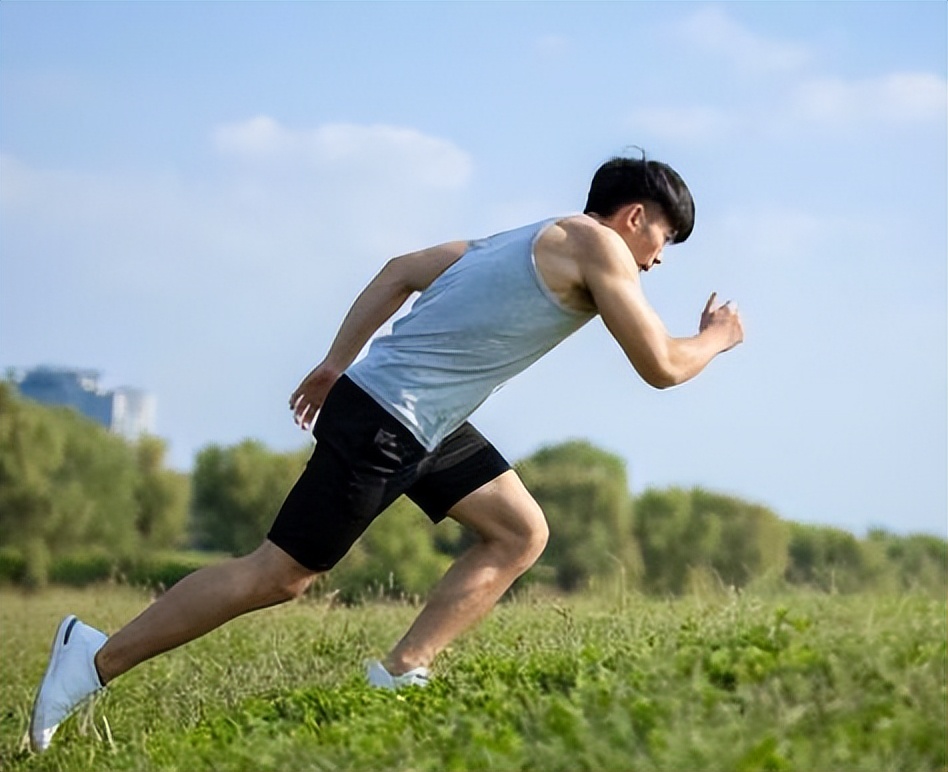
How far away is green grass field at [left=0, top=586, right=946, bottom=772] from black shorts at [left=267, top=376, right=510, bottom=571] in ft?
1.62

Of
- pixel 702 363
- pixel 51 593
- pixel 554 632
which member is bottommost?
pixel 51 593

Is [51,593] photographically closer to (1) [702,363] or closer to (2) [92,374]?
(2) [92,374]

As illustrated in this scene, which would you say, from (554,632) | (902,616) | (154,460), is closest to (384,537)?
(154,460)

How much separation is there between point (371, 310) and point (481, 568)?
36.4 inches

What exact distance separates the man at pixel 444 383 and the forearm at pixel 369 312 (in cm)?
13

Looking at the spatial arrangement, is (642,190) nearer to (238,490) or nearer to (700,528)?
(238,490)

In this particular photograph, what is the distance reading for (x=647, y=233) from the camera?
16.3ft

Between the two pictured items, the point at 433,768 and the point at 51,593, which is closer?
the point at 433,768

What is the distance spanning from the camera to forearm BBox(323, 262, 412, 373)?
5301mm

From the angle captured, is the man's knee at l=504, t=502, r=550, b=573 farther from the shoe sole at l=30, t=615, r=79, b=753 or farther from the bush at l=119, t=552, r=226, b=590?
the bush at l=119, t=552, r=226, b=590

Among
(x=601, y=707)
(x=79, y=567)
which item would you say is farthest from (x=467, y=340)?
(x=79, y=567)

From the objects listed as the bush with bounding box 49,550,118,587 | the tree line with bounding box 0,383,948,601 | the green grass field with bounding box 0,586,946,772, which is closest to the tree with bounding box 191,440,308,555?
the tree line with bounding box 0,383,948,601

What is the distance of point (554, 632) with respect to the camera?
20.9 ft

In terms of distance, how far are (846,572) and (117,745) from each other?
2650 millimetres
